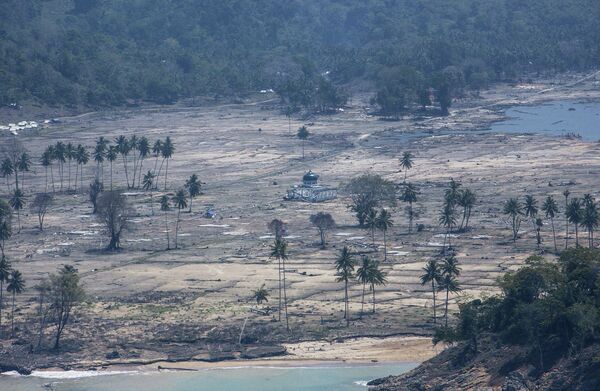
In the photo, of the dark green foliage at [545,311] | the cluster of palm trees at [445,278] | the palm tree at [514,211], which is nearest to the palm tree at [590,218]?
the palm tree at [514,211]

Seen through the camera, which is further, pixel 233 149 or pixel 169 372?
pixel 233 149

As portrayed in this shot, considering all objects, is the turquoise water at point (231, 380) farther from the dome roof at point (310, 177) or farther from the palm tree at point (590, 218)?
the dome roof at point (310, 177)

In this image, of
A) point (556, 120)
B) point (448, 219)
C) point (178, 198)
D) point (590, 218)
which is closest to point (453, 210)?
point (448, 219)

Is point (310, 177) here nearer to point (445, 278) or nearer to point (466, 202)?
point (466, 202)

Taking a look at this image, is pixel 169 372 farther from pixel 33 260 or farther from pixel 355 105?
pixel 355 105

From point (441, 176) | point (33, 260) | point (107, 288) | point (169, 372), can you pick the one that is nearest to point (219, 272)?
point (107, 288)

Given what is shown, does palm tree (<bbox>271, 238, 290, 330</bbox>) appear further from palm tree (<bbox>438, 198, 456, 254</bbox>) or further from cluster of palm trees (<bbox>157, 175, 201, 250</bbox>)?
cluster of palm trees (<bbox>157, 175, 201, 250</bbox>)
